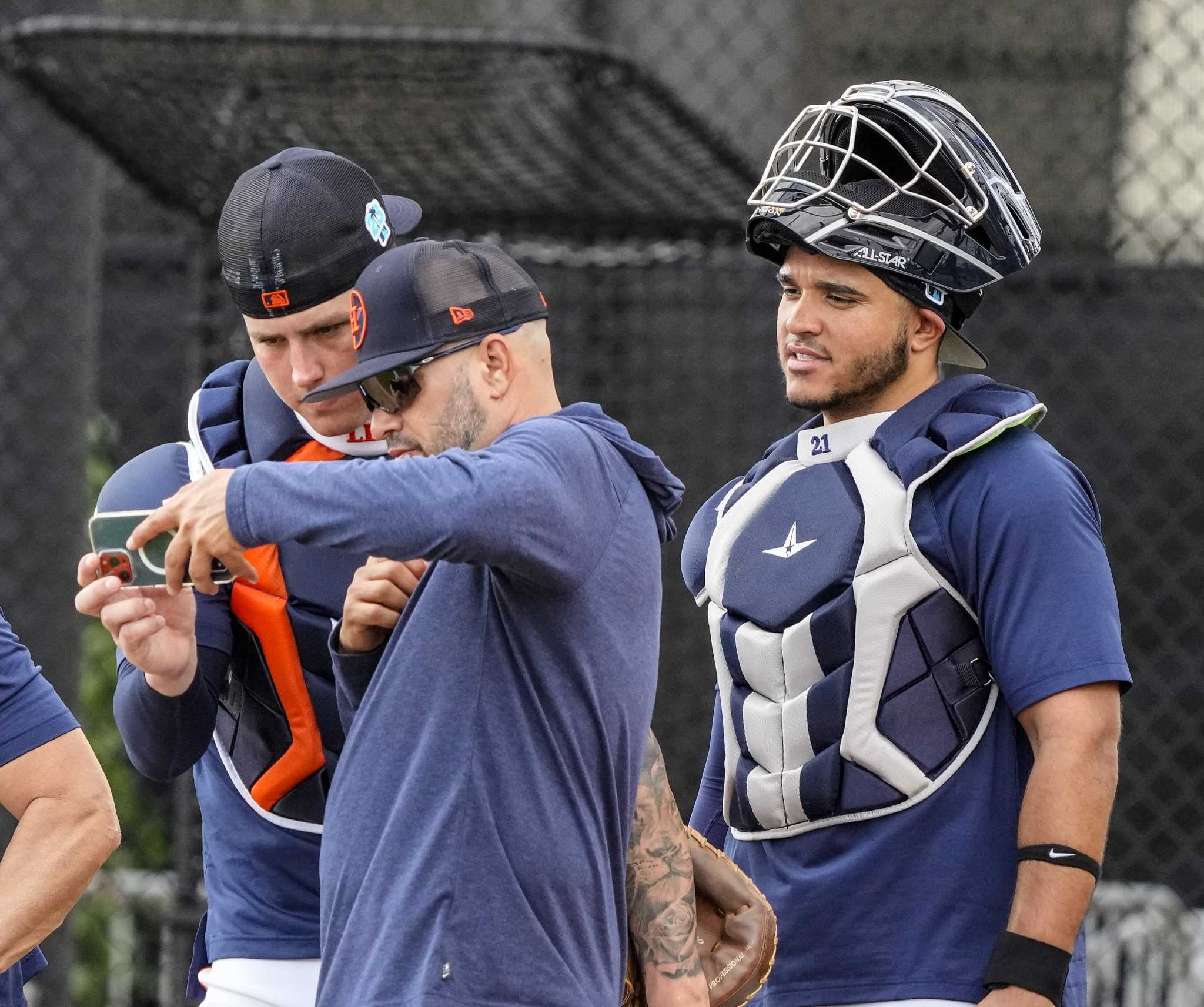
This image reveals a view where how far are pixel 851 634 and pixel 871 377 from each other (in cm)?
43

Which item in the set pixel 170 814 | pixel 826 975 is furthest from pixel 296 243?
pixel 170 814

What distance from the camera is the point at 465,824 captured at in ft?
6.41

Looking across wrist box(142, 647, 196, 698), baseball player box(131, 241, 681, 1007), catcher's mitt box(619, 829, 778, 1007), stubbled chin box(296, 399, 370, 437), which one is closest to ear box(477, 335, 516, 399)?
baseball player box(131, 241, 681, 1007)

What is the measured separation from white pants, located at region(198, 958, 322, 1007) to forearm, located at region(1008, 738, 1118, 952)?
106cm

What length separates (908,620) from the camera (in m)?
2.48

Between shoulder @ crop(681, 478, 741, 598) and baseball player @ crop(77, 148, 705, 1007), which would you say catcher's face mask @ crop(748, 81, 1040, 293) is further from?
baseball player @ crop(77, 148, 705, 1007)

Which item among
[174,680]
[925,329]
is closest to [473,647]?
[174,680]

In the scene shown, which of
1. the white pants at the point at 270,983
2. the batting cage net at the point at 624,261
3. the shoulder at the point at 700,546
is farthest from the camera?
the batting cage net at the point at 624,261

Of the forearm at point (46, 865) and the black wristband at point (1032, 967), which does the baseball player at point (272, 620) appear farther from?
the black wristband at point (1032, 967)

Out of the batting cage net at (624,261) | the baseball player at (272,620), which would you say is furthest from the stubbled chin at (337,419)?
the batting cage net at (624,261)

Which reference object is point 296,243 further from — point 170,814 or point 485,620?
point 170,814

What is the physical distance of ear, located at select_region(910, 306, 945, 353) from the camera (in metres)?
2.70

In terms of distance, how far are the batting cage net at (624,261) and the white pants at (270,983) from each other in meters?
1.66

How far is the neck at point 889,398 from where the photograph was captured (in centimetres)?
270
